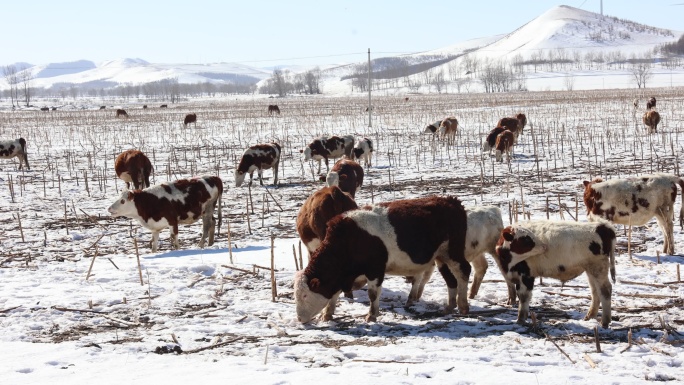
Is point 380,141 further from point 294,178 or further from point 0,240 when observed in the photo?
point 0,240

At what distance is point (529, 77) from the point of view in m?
166

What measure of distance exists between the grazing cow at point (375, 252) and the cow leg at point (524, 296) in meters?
0.67

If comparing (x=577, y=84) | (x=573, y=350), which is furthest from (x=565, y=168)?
(x=577, y=84)

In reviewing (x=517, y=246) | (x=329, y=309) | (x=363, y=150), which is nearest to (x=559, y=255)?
(x=517, y=246)

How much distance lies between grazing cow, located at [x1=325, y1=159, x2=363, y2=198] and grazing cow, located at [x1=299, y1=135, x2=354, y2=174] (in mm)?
6434

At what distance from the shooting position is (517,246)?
7.49m

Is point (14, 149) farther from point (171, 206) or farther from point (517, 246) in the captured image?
point (517, 246)

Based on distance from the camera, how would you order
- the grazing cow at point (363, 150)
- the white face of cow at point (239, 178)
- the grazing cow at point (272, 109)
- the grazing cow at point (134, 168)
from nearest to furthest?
1. the grazing cow at point (134, 168)
2. the white face of cow at point (239, 178)
3. the grazing cow at point (363, 150)
4. the grazing cow at point (272, 109)

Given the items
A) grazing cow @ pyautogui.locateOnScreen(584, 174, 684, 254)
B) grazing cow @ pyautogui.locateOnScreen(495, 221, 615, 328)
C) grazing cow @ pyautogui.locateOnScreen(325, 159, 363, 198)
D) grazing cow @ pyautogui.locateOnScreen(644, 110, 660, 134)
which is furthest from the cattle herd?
grazing cow @ pyautogui.locateOnScreen(644, 110, 660, 134)

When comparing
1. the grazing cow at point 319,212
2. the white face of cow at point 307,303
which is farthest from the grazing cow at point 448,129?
the white face of cow at point 307,303

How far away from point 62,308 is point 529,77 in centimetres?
16797

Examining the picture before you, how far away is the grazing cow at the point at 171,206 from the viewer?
12672mm

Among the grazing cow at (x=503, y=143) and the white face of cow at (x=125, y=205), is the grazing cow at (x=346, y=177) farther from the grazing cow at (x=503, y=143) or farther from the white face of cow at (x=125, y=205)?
the grazing cow at (x=503, y=143)

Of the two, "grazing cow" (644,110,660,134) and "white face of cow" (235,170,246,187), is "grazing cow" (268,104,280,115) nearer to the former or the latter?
"grazing cow" (644,110,660,134)
